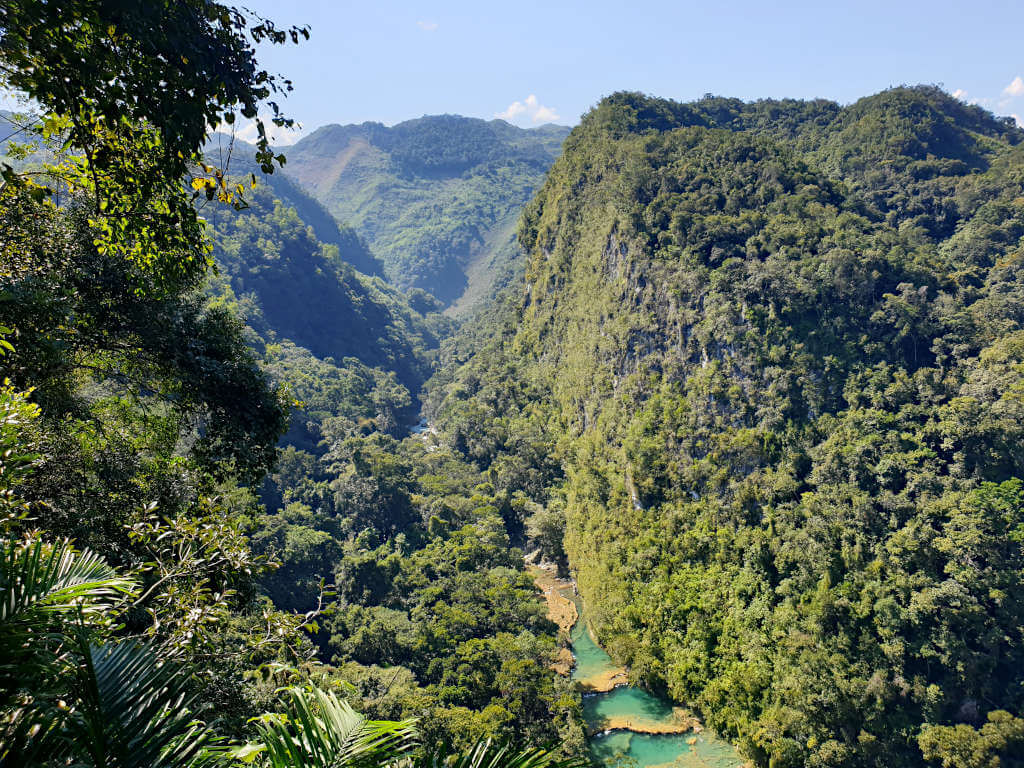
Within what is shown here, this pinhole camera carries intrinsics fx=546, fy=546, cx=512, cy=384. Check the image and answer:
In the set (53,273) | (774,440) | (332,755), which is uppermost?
(53,273)

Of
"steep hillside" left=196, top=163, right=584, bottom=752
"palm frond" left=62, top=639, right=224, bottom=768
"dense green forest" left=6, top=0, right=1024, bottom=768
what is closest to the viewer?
"palm frond" left=62, top=639, right=224, bottom=768

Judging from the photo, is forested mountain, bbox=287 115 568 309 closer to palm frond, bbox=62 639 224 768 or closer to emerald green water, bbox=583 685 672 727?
emerald green water, bbox=583 685 672 727

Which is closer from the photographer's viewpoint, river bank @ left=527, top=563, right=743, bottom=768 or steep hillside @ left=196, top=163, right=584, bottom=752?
river bank @ left=527, top=563, right=743, bottom=768

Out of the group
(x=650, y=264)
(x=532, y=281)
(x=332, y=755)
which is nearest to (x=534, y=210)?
(x=532, y=281)

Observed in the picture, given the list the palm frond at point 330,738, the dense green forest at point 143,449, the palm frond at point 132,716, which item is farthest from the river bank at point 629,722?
the palm frond at point 132,716

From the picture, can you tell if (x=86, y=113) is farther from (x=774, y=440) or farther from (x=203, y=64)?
(x=774, y=440)

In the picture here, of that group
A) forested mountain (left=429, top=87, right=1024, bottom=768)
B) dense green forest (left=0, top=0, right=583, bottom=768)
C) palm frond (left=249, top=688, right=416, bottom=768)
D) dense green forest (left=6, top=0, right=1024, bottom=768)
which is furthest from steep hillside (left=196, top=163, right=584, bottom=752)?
forested mountain (left=429, top=87, right=1024, bottom=768)
